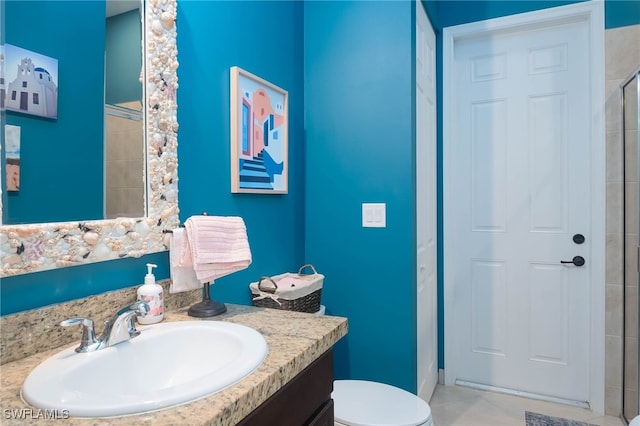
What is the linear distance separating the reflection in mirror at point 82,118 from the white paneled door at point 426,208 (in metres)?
1.32

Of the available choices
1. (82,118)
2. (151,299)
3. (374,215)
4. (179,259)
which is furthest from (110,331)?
(374,215)

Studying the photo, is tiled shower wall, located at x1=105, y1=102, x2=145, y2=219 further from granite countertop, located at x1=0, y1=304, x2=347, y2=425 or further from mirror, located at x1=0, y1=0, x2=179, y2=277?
granite countertop, located at x1=0, y1=304, x2=347, y2=425

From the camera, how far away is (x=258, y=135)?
5.49ft

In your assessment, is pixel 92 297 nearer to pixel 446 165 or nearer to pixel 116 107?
pixel 116 107

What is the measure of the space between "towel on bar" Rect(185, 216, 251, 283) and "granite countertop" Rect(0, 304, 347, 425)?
5.5 inches

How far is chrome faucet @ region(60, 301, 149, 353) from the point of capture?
84 cm

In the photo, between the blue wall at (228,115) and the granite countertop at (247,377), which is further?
the blue wall at (228,115)

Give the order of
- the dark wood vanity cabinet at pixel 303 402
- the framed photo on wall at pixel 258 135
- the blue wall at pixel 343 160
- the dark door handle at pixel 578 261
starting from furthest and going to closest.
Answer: the dark door handle at pixel 578 261
the blue wall at pixel 343 160
the framed photo on wall at pixel 258 135
the dark wood vanity cabinet at pixel 303 402

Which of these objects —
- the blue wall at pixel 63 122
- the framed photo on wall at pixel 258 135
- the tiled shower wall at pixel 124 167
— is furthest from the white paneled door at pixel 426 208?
the blue wall at pixel 63 122

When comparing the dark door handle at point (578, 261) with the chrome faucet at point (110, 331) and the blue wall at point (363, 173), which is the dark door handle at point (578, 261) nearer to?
the blue wall at point (363, 173)

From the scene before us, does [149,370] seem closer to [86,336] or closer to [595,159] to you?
[86,336]

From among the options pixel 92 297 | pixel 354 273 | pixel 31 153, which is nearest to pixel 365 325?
pixel 354 273

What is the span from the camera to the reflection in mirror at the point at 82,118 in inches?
33.7

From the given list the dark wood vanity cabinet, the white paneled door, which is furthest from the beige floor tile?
the dark wood vanity cabinet
